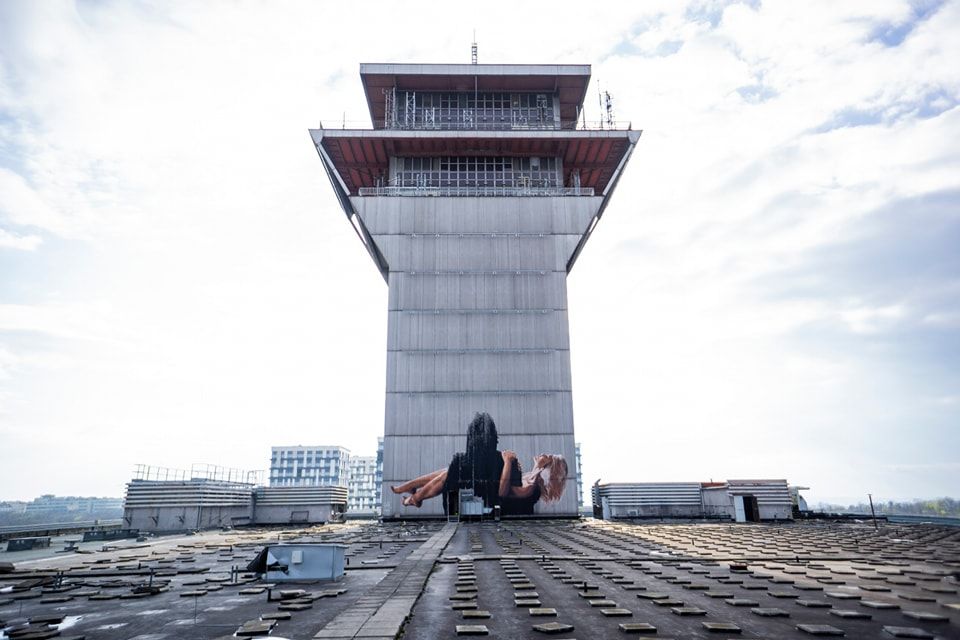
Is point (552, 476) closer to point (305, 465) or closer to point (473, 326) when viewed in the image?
point (473, 326)

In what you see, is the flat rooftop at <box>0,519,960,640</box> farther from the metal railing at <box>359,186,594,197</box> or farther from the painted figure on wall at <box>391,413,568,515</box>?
the metal railing at <box>359,186,594,197</box>

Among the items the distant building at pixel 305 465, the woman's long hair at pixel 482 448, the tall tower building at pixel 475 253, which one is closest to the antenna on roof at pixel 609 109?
the tall tower building at pixel 475 253

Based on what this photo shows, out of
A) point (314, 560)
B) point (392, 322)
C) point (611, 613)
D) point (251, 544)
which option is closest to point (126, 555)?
point (251, 544)

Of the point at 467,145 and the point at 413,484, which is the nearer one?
the point at 413,484

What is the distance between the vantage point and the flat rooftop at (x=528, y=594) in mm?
10406

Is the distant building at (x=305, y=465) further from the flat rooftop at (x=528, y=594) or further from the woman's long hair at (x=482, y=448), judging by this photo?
the flat rooftop at (x=528, y=594)

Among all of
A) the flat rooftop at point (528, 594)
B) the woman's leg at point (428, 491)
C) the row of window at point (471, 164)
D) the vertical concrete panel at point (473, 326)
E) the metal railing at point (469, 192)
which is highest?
the row of window at point (471, 164)

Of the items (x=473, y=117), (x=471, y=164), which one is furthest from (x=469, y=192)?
(x=473, y=117)

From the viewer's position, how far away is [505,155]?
61125 mm

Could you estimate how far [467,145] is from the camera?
59156mm

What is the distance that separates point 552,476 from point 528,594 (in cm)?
3806

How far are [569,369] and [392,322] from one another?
17.6m

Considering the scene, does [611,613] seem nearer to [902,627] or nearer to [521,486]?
[902,627]

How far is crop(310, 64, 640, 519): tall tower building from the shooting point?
50312mm
